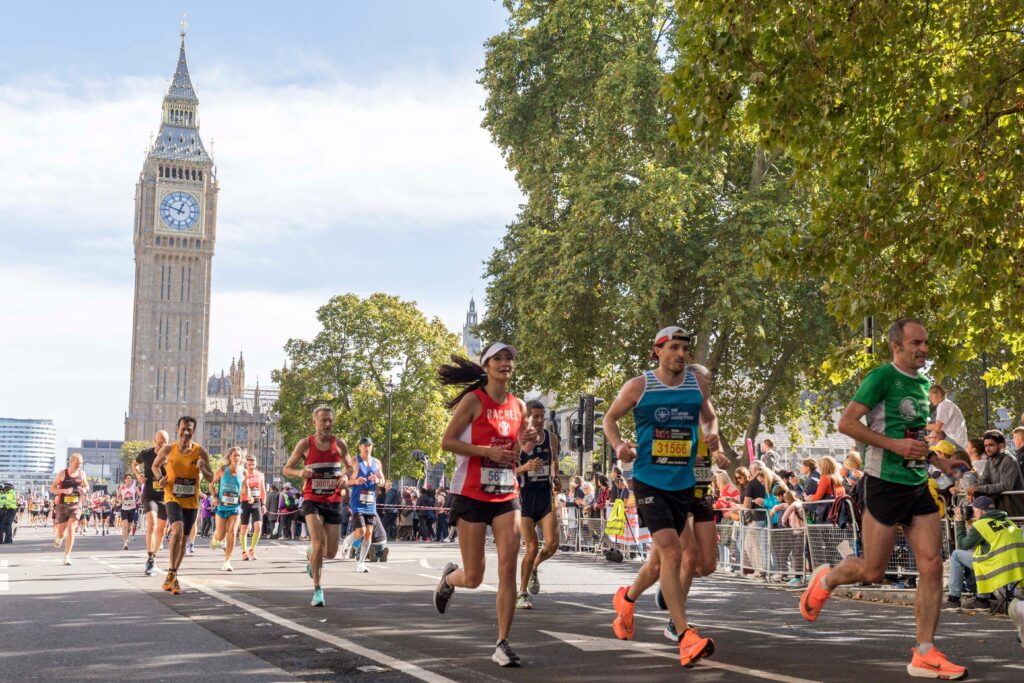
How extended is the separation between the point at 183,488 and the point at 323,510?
2.34 metres

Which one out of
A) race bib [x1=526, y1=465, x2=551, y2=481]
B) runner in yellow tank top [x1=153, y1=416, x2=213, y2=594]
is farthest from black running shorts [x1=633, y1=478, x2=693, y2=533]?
runner in yellow tank top [x1=153, y1=416, x2=213, y2=594]

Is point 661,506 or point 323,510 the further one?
point 323,510

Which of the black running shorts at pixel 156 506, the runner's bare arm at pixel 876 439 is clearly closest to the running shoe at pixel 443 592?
the runner's bare arm at pixel 876 439

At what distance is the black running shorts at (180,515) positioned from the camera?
13.8 m

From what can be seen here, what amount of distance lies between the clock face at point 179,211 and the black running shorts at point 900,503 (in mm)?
155874

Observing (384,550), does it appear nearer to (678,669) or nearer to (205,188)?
(678,669)

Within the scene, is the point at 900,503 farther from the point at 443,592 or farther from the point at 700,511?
the point at 443,592

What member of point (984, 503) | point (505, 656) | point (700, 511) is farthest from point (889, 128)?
point (505, 656)

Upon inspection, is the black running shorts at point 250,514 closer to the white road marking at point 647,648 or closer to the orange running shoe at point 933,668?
the white road marking at point 647,648

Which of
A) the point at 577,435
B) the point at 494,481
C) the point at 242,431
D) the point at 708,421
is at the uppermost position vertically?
the point at 242,431

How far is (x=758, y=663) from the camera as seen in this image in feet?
26.7

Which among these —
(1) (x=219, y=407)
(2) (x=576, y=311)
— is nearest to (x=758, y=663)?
(2) (x=576, y=311)

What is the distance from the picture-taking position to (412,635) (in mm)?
9578

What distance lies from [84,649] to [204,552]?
16961 millimetres
